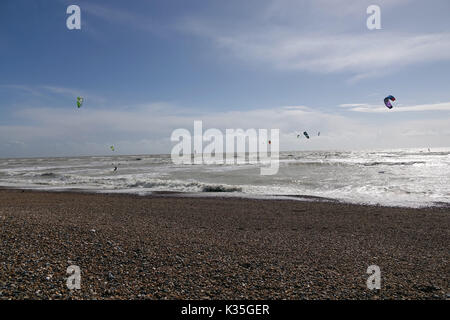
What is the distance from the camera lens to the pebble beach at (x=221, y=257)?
4.61m

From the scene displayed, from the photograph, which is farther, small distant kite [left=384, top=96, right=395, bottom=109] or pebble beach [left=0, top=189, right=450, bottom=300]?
small distant kite [left=384, top=96, right=395, bottom=109]

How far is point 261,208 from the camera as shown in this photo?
1298 cm

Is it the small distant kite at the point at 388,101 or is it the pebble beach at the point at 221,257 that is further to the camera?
the small distant kite at the point at 388,101

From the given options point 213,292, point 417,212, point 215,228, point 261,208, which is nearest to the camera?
point 213,292

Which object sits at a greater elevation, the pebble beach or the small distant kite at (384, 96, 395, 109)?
the small distant kite at (384, 96, 395, 109)

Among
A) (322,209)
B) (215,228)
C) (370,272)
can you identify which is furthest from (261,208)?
(370,272)

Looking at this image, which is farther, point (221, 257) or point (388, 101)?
point (388, 101)

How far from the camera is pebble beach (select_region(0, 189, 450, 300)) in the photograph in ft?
15.1

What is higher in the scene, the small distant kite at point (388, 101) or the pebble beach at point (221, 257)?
the small distant kite at point (388, 101)

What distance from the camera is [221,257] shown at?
20.0ft

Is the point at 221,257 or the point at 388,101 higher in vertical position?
the point at 388,101
